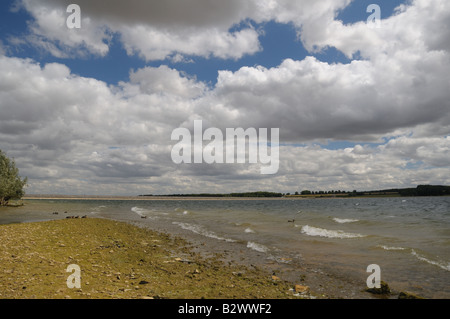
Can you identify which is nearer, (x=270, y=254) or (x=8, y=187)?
(x=270, y=254)

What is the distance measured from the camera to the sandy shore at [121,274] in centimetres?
854

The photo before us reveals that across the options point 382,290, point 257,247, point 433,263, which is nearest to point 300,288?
point 382,290

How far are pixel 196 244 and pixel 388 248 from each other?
13.6m

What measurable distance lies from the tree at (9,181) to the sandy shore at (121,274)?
189 feet

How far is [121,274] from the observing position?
10969mm

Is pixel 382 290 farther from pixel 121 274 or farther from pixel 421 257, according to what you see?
pixel 121 274

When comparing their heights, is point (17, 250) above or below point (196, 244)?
above

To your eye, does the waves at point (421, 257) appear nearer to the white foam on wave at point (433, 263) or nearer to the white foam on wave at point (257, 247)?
the white foam on wave at point (433, 263)

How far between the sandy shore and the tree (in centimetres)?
5775

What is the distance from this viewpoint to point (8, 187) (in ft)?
204

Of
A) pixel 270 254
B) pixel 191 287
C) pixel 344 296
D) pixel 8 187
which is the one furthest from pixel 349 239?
pixel 8 187

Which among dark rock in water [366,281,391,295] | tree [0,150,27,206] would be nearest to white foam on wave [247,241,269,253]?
dark rock in water [366,281,391,295]

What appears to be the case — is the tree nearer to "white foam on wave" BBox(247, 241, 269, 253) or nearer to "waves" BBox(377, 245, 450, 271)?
"white foam on wave" BBox(247, 241, 269, 253)
